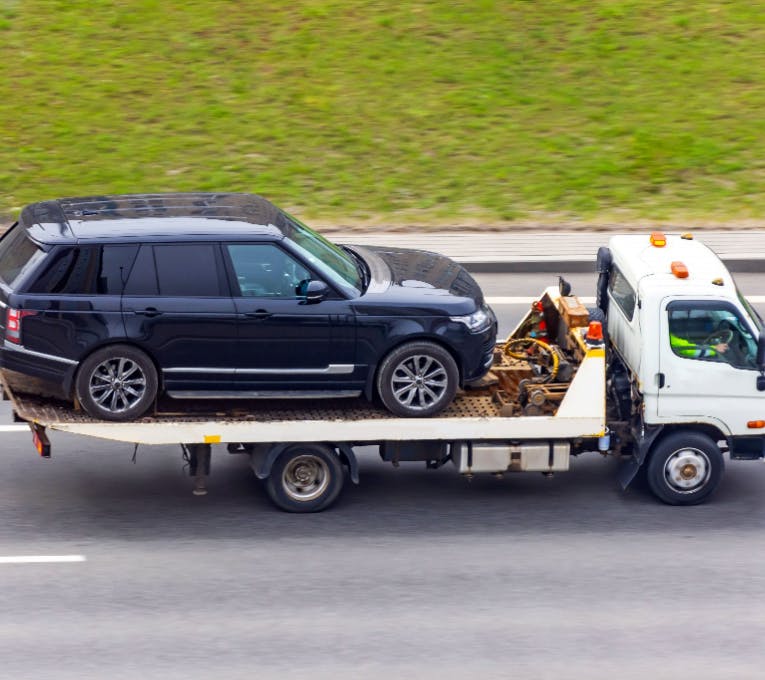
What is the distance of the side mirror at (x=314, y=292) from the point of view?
10.4 metres

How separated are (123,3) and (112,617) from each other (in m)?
15.6

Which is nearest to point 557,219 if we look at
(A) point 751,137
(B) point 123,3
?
(A) point 751,137

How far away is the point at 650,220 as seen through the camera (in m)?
19.0

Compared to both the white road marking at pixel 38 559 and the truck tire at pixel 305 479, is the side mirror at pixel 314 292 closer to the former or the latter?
the truck tire at pixel 305 479

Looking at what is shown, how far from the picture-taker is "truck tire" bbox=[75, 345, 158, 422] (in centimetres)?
1023

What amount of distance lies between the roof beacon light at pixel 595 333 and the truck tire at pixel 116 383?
3.32 metres

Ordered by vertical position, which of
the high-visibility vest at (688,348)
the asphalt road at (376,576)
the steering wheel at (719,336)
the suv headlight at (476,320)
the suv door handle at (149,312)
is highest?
the suv door handle at (149,312)

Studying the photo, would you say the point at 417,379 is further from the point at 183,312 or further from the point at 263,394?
the point at 183,312

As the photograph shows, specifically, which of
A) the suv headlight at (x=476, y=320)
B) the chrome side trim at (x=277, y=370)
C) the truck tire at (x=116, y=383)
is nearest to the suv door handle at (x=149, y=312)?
the truck tire at (x=116, y=383)

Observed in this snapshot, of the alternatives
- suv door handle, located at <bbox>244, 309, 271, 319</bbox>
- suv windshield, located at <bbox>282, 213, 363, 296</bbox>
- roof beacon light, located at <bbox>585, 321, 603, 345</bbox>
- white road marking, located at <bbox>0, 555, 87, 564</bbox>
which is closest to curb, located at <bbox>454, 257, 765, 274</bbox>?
suv windshield, located at <bbox>282, 213, 363, 296</bbox>

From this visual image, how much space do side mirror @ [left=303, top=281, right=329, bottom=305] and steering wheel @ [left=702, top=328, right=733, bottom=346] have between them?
302 cm

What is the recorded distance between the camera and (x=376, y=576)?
33.0ft

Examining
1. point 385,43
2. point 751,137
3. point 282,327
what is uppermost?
point 385,43

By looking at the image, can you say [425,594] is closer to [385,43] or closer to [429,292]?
[429,292]
